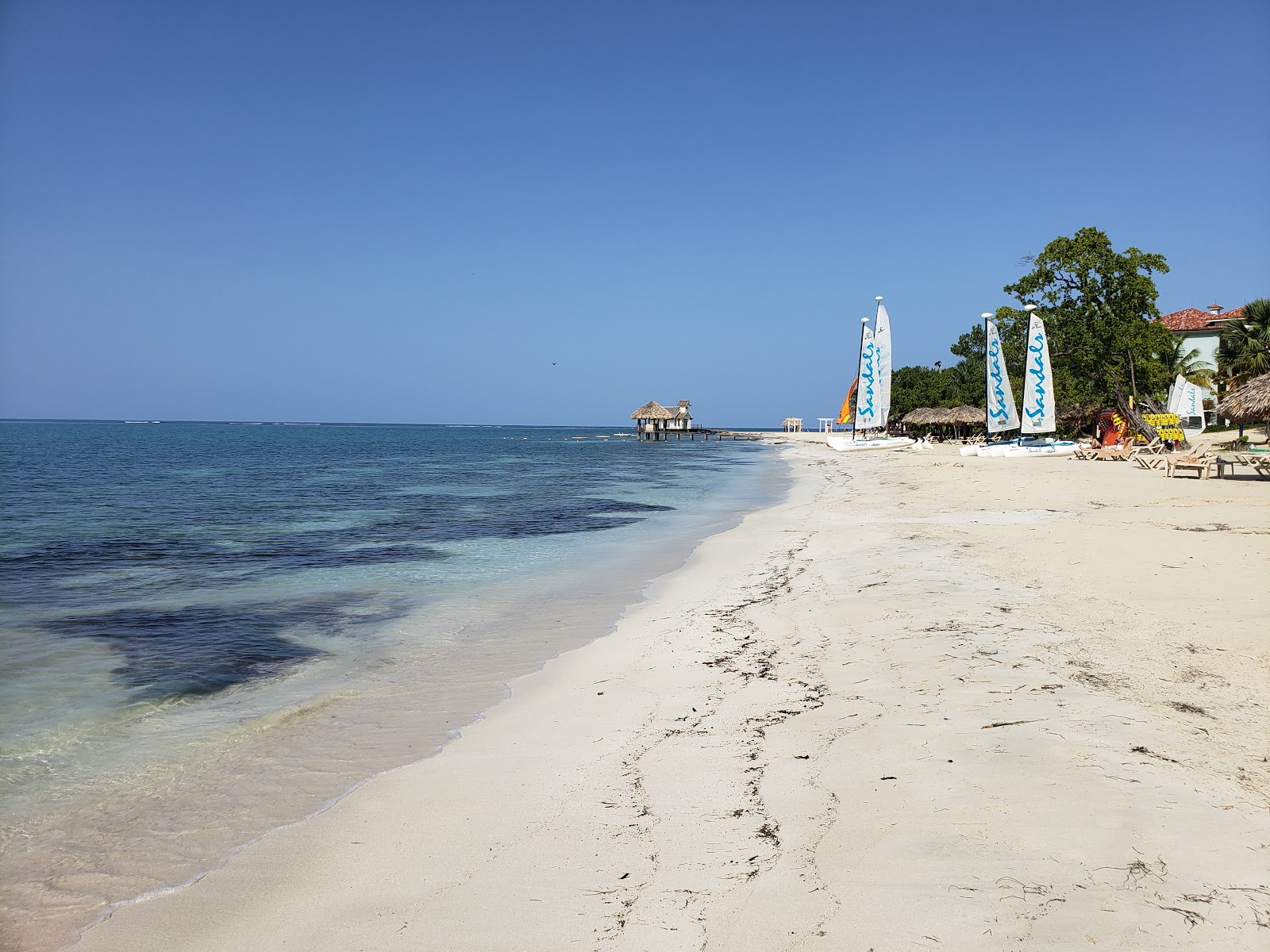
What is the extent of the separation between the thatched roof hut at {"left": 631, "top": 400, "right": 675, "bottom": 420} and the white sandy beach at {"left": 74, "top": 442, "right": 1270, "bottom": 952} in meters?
76.8

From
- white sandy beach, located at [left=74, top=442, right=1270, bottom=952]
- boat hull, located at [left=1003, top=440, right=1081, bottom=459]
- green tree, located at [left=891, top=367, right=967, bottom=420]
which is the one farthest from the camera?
green tree, located at [left=891, top=367, right=967, bottom=420]

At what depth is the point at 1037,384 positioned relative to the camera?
30672 millimetres

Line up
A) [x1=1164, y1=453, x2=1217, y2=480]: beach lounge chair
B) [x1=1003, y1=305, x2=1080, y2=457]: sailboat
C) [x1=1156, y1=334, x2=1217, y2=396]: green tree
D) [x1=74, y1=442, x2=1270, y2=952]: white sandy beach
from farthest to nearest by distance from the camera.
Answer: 1. [x1=1156, y1=334, x2=1217, y2=396]: green tree
2. [x1=1003, y1=305, x2=1080, y2=457]: sailboat
3. [x1=1164, y1=453, x2=1217, y2=480]: beach lounge chair
4. [x1=74, y1=442, x2=1270, y2=952]: white sandy beach

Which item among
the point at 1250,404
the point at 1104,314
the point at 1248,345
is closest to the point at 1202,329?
the point at 1248,345

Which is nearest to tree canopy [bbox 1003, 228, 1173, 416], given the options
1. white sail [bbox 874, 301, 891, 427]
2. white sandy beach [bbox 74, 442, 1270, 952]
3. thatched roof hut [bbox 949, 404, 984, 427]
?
white sail [bbox 874, 301, 891, 427]

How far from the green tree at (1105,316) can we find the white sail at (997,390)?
215 centimetres

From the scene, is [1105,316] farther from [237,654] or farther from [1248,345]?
[237,654]

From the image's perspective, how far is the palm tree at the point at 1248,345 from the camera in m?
34.4

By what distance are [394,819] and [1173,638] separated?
5.03 m

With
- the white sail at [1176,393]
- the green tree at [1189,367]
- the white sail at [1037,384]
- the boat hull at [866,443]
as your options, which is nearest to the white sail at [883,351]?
the boat hull at [866,443]

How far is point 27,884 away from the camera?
118 inches

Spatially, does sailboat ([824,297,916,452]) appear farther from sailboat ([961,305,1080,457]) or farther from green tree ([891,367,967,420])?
green tree ([891,367,967,420])

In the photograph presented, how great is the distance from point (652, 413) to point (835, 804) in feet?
263

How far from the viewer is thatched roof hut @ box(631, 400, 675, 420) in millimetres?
82750
